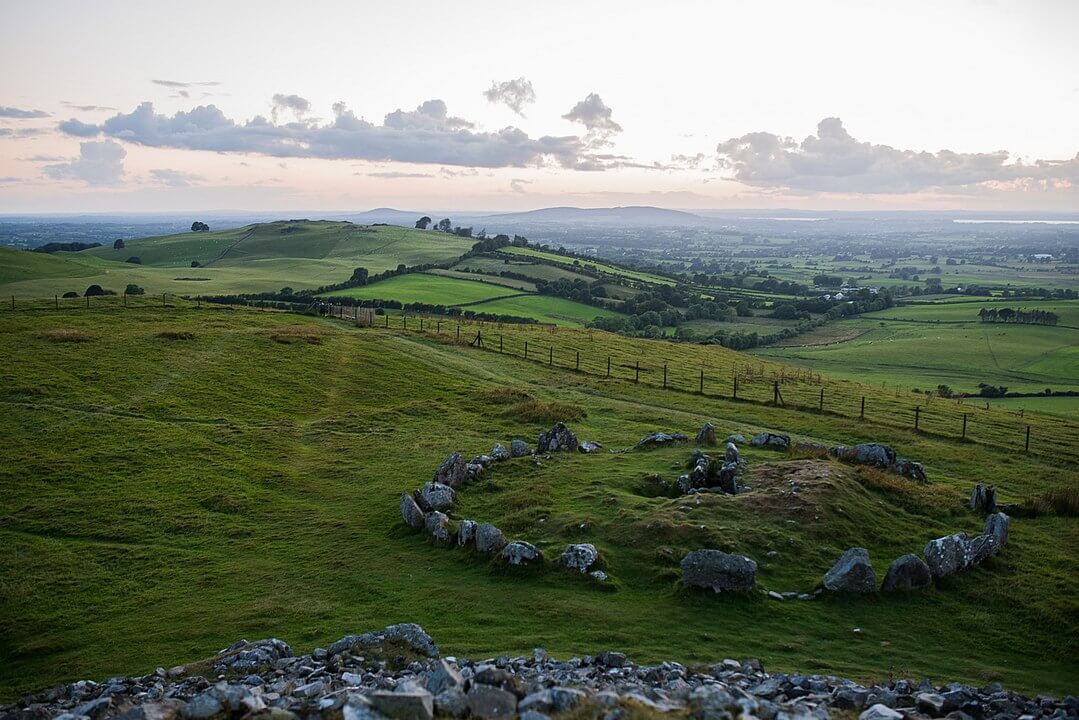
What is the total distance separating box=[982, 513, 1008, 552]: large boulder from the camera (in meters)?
25.3

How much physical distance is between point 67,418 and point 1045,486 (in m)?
52.5

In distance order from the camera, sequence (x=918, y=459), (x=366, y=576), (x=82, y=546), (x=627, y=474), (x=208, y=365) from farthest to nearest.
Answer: (x=208, y=365) → (x=918, y=459) → (x=627, y=474) → (x=82, y=546) → (x=366, y=576)

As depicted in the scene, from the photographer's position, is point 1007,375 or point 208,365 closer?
point 208,365

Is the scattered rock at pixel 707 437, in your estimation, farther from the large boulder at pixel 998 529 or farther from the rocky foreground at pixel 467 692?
the rocky foreground at pixel 467 692

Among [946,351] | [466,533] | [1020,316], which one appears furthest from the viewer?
[1020,316]

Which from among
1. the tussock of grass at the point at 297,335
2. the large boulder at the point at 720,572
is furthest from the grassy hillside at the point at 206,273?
the large boulder at the point at 720,572

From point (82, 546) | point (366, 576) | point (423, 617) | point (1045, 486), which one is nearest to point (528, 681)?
point (423, 617)

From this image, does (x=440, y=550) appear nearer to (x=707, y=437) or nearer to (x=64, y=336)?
(x=707, y=437)

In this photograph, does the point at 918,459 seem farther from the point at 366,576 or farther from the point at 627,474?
the point at 366,576

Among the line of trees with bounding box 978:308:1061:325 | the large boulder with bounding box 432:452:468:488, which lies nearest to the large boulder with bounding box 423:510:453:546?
the large boulder with bounding box 432:452:468:488

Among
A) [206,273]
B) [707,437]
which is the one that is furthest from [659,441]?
[206,273]

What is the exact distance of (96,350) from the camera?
56.6 m

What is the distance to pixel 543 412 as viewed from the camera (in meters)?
47.2

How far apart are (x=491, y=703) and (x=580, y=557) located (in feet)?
35.3
